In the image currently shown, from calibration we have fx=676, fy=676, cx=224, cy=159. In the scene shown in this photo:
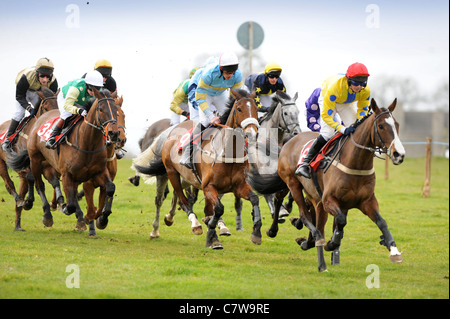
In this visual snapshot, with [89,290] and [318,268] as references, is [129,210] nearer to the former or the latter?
[318,268]

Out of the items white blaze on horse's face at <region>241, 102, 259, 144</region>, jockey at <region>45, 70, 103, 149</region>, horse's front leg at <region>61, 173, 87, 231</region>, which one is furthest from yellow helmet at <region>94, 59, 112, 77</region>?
white blaze on horse's face at <region>241, 102, 259, 144</region>

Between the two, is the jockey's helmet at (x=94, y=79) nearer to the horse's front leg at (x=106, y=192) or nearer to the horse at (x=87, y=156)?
the horse at (x=87, y=156)

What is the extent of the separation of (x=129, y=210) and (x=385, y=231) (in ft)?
25.8

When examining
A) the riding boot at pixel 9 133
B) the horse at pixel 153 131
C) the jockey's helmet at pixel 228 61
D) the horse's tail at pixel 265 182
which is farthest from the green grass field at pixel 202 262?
the jockey's helmet at pixel 228 61

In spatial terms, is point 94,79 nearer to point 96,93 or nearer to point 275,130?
point 96,93

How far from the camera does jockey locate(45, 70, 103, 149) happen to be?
10.3 m

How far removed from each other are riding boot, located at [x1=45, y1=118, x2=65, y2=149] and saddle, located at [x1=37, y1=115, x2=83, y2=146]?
0.17ft

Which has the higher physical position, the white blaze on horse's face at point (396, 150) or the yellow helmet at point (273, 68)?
the yellow helmet at point (273, 68)

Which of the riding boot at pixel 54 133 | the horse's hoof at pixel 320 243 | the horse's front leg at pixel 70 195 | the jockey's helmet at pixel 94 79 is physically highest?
the jockey's helmet at pixel 94 79

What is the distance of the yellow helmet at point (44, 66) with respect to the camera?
1167cm

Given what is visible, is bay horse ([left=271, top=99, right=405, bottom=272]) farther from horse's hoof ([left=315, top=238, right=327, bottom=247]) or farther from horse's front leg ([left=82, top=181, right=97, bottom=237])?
horse's front leg ([left=82, top=181, right=97, bottom=237])

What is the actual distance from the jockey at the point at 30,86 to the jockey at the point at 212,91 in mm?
3243

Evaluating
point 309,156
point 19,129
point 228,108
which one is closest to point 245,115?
point 228,108
